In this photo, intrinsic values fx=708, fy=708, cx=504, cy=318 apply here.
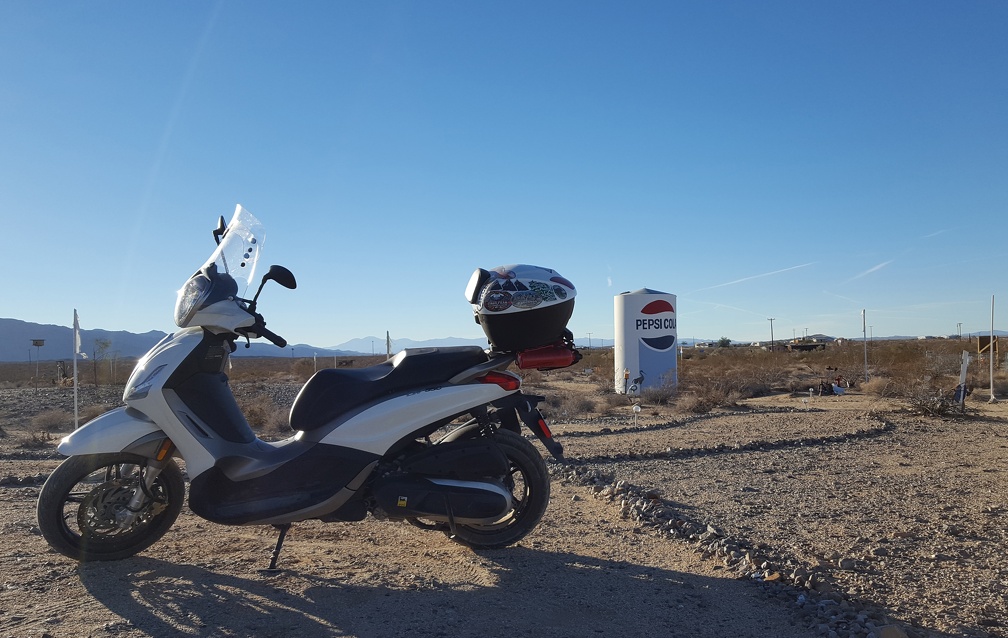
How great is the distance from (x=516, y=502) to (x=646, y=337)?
714 inches

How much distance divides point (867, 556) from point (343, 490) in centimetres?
331

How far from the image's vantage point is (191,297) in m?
4.55

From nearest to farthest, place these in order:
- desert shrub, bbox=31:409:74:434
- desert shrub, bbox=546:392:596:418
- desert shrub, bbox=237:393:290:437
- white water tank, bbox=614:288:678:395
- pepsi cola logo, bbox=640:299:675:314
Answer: desert shrub, bbox=237:393:290:437 → desert shrub, bbox=31:409:74:434 → desert shrub, bbox=546:392:596:418 → white water tank, bbox=614:288:678:395 → pepsi cola logo, bbox=640:299:675:314

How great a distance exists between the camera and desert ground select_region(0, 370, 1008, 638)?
3469mm

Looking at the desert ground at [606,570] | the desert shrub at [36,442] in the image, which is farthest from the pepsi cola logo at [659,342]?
the desert shrub at [36,442]

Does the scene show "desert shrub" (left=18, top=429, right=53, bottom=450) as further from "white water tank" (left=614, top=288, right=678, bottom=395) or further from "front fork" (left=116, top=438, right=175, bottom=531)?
"white water tank" (left=614, top=288, right=678, bottom=395)

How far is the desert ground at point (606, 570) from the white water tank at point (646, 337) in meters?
14.6

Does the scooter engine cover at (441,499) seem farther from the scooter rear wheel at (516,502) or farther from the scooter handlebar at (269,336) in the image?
the scooter handlebar at (269,336)

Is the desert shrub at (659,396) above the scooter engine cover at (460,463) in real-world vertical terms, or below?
below

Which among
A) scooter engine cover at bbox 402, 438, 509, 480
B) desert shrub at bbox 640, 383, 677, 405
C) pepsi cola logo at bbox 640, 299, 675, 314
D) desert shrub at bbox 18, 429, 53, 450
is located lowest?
desert shrub at bbox 18, 429, 53, 450

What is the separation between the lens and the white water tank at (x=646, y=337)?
863 inches

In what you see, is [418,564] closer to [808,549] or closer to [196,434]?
[196,434]

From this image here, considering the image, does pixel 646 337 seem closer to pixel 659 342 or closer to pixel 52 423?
pixel 659 342

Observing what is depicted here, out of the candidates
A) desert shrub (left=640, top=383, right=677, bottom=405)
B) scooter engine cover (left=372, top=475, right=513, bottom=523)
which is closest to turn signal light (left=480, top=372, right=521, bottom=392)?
scooter engine cover (left=372, top=475, right=513, bottom=523)
